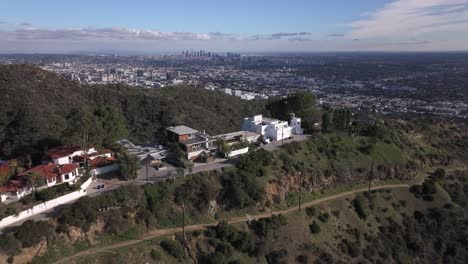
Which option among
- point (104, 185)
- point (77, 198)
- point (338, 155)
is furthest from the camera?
point (338, 155)

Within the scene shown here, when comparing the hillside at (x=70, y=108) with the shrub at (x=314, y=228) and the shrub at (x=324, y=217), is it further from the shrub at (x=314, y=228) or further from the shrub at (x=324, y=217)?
the shrub at (x=324, y=217)

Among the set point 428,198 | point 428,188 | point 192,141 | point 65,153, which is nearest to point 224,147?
point 192,141

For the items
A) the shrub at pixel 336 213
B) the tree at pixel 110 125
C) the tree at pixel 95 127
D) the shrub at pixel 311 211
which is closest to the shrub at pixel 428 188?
the shrub at pixel 336 213

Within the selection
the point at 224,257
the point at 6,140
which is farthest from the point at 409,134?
the point at 6,140

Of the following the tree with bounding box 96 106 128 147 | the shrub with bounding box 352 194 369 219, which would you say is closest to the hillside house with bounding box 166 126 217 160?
the tree with bounding box 96 106 128 147

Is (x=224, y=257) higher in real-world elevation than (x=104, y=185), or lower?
lower

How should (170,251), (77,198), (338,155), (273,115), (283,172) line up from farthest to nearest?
1. (273,115)
2. (338,155)
3. (283,172)
4. (77,198)
5. (170,251)

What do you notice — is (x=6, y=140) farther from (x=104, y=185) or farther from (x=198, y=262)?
(x=198, y=262)
